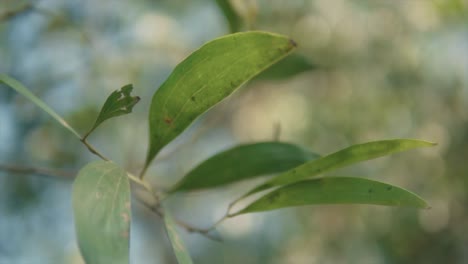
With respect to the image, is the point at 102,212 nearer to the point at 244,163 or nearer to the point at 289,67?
the point at 244,163

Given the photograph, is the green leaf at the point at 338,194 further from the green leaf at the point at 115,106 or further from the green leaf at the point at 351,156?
the green leaf at the point at 115,106

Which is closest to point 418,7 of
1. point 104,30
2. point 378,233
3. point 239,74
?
point 378,233

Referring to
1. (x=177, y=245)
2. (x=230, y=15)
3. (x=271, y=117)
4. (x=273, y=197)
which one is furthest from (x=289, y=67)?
(x=271, y=117)

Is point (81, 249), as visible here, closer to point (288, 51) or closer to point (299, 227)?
point (288, 51)

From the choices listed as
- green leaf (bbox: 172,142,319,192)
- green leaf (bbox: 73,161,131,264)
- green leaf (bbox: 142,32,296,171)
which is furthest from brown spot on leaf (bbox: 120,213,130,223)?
green leaf (bbox: 172,142,319,192)

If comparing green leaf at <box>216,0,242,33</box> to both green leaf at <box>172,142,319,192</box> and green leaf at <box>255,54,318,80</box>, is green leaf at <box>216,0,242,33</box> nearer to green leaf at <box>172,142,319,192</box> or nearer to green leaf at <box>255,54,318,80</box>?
green leaf at <box>255,54,318,80</box>

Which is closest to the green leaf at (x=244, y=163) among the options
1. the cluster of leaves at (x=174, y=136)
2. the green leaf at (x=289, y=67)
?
the cluster of leaves at (x=174, y=136)
